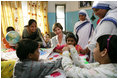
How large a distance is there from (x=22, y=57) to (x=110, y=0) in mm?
1184

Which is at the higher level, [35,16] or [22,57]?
[35,16]

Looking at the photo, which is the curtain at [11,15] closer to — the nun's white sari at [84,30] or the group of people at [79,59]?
the nun's white sari at [84,30]

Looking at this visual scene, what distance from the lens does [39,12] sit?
Answer: 480cm

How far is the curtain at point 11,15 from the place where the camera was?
4.02m

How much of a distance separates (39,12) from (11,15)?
121 centimetres

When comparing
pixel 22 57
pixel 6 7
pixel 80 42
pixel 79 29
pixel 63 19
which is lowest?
pixel 80 42

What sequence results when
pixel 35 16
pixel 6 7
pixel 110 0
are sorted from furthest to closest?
pixel 35 16 → pixel 6 7 → pixel 110 0

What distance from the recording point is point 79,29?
8.82 ft

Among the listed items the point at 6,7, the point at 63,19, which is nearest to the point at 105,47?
the point at 6,7

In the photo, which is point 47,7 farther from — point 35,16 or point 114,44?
point 114,44

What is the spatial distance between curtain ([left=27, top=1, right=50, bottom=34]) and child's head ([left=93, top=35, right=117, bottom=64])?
429cm

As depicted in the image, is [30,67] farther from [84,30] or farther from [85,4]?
[85,4]

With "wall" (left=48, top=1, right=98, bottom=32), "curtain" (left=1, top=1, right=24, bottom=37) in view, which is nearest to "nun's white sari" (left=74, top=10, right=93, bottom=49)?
"wall" (left=48, top=1, right=98, bottom=32)

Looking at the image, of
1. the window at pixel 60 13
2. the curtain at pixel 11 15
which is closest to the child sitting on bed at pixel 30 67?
the curtain at pixel 11 15
